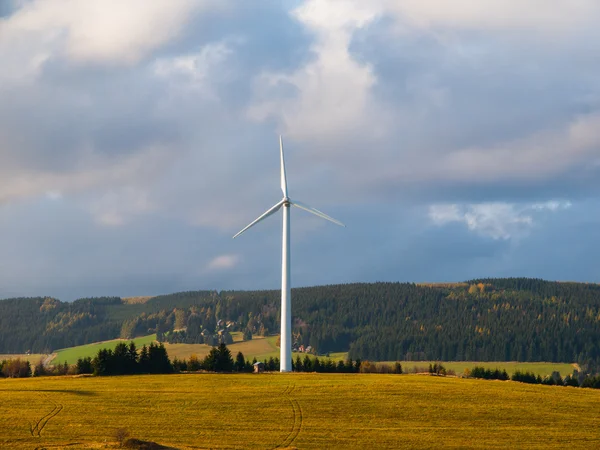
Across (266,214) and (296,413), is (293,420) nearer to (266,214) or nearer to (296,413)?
(296,413)

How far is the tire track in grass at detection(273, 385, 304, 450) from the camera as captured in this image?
80.9 m

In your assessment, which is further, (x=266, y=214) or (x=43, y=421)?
(x=266, y=214)

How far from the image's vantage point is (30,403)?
322 ft

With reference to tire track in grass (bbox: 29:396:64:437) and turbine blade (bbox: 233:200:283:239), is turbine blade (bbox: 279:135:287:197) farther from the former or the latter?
tire track in grass (bbox: 29:396:64:437)

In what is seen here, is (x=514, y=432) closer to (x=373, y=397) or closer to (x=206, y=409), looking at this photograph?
(x=373, y=397)

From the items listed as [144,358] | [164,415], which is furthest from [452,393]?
[144,358]

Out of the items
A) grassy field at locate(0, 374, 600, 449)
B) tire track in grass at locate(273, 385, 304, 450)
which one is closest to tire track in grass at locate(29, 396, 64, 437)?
grassy field at locate(0, 374, 600, 449)

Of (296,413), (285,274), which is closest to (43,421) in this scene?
(296,413)

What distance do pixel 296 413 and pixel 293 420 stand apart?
3.51 meters

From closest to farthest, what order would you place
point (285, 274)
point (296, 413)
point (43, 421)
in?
1. point (43, 421)
2. point (296, 413)
3. point (285, 274)

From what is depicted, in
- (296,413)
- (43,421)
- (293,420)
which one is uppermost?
(296,413)

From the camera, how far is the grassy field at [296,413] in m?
82.5

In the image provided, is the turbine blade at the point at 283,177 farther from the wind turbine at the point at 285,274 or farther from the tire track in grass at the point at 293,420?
the tire track in grass at the point at 293,420

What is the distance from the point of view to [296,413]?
9438 centimetres
